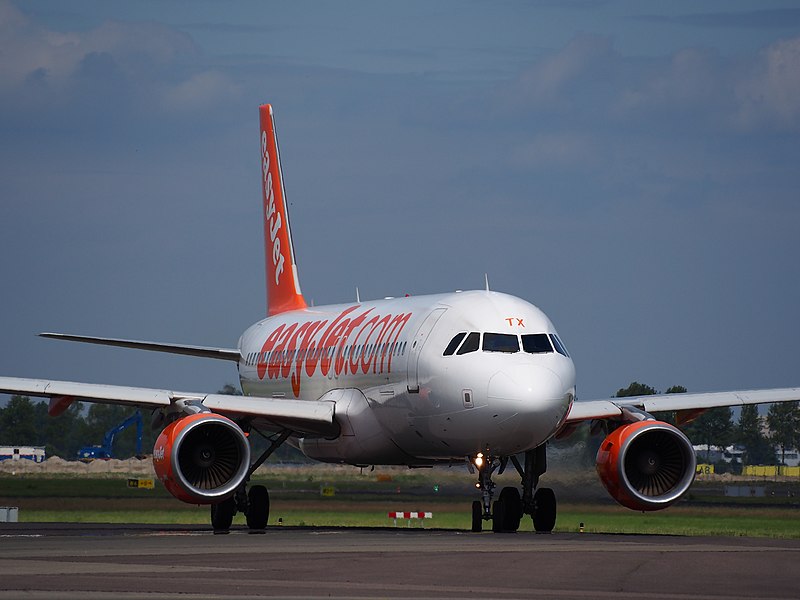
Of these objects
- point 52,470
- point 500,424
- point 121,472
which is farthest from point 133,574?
point 52,470

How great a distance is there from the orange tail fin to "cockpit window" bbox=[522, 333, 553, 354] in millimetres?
15031

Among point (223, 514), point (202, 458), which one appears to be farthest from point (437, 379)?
point (223, 514)

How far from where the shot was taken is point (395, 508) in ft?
135

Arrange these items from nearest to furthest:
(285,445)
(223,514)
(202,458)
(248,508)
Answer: (202,458), (223,514), (248,508), (285,445)

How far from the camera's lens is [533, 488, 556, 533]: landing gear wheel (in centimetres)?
3112

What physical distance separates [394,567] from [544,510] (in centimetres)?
1187

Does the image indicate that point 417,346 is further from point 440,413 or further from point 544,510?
point 544,510

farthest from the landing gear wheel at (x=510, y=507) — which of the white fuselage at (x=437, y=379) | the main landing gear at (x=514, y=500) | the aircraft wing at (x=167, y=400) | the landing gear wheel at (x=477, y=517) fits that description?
the aircraft wing at (x=167, y=400)

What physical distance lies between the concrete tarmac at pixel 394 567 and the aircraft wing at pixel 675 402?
4031 mm

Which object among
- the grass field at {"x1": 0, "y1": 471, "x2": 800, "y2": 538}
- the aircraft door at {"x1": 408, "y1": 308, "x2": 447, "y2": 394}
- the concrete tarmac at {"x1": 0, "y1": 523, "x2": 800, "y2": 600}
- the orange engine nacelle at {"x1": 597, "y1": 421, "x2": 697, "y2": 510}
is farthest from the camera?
the grass field at {"x1": 0, "y1": 471, "x2": 800, "y2": 538}

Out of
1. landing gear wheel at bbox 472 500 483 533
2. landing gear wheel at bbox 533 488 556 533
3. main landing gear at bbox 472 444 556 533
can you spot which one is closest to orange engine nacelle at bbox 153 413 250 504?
main landing gear at bbox 472 444 556 533

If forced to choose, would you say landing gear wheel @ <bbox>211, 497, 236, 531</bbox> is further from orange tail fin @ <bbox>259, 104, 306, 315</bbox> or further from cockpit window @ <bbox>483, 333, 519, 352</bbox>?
orange tail fin @ <bbox>259, 104, 306, 315</bbox>

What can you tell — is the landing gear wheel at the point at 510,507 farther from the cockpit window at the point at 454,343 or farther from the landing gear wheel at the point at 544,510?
the cockpit window at the point at 454,343

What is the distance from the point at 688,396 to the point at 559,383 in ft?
17.7
